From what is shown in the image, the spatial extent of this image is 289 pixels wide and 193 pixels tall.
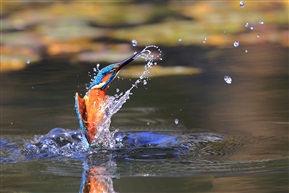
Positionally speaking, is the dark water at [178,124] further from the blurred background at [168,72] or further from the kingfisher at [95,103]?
the kingfisher at [95,103]

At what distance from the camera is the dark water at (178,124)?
12.6ft

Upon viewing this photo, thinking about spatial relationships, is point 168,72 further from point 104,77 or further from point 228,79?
point 104,77

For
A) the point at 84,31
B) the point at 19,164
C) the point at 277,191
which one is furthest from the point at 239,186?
the point at 84,31

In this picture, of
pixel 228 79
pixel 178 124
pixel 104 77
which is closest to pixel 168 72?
pixel 228 79

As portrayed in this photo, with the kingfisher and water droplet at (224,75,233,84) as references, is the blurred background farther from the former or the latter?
the kingfisher

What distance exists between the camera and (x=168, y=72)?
266 inches

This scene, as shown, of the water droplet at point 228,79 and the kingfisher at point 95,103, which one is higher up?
the water droplet at point 228,79

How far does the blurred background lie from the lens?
170 inches

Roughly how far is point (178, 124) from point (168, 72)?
1.69 meters

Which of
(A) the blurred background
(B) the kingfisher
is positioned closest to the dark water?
(A) the blurred background

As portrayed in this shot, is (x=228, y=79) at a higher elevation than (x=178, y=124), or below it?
higher

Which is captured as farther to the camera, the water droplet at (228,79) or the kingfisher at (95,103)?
the water droplet at (228,79)

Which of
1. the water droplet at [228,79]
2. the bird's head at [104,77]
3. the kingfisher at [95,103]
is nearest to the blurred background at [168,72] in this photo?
the water droplet at [228,79]

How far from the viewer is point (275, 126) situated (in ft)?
16.2
